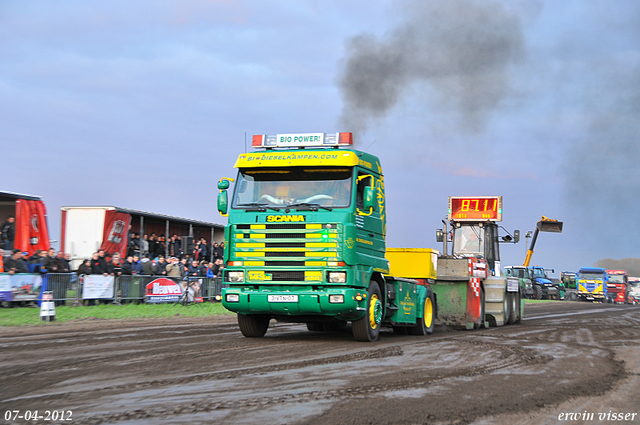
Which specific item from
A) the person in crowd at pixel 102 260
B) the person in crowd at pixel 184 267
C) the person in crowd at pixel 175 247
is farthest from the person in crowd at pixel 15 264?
the person in crowd at pixel 175 247

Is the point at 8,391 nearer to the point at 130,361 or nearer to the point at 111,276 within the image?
the point at 130,361

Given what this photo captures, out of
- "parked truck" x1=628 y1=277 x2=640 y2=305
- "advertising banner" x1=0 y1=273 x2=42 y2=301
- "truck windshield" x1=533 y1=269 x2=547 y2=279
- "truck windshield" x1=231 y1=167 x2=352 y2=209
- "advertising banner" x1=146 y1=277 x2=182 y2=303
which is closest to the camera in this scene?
"truck windshield" x1=231 y1=167 x2=352 y2=209

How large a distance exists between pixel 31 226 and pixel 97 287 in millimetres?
3167

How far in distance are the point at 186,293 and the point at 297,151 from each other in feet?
40.7

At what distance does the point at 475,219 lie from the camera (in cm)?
2086

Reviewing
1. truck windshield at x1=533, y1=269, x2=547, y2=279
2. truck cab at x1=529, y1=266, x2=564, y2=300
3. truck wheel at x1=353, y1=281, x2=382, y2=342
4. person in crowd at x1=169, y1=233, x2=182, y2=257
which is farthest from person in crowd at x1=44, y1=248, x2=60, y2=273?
truck windshield at x1=533, y1=269, x2=547, y2=279

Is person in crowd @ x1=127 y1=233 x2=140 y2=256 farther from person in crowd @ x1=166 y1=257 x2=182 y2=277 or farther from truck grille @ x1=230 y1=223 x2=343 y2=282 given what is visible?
truck grille @ x1=230 y1=223 x2=343 y2=282

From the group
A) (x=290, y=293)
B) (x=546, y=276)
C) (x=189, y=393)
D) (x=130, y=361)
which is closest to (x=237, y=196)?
(x=290, y=293)

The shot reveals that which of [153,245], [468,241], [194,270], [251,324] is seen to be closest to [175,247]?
[153,245]

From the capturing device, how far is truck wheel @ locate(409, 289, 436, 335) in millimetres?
14812

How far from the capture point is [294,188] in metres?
11.8

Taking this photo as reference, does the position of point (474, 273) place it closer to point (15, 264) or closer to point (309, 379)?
point (309, 379)

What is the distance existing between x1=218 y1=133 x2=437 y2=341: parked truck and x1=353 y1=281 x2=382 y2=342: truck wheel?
0.02 metres

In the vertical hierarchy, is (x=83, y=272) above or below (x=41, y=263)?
below
